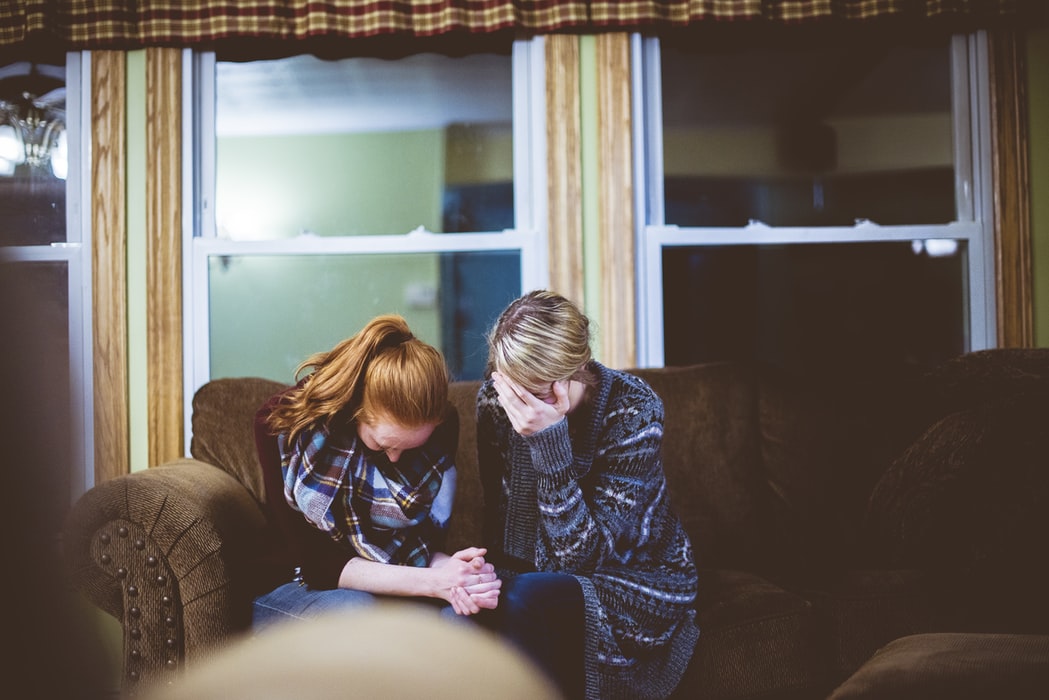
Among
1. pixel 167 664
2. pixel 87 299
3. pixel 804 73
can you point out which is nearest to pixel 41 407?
pixel 167 664

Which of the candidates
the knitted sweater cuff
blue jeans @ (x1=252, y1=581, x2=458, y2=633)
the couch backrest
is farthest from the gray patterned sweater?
the couch backrest

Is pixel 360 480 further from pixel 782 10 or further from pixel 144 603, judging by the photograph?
pixel 782 10

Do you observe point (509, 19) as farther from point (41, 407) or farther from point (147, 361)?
point (41, 407)

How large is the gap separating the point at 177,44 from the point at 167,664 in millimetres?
1995

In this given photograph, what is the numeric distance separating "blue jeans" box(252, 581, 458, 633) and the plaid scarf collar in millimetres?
110

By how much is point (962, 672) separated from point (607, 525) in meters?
0.75

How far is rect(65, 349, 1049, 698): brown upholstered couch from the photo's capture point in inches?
63.6

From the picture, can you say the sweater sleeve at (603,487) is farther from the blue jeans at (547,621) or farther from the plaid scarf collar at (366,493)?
the plaid scarf collar at (366,493)

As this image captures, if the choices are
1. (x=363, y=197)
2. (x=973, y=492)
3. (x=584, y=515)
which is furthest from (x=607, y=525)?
(x=363, y=197)

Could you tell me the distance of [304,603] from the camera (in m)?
1.52

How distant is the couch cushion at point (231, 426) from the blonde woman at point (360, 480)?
0.56 metres

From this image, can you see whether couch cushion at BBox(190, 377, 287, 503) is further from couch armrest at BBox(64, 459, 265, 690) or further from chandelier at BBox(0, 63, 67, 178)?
chandelier at BBox(0, 63, 67, 178)

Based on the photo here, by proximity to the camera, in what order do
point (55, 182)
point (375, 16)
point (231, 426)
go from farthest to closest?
point (55, 182) → point (375, 16) → point (231, 426)

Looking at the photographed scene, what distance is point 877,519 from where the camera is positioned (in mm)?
2076
